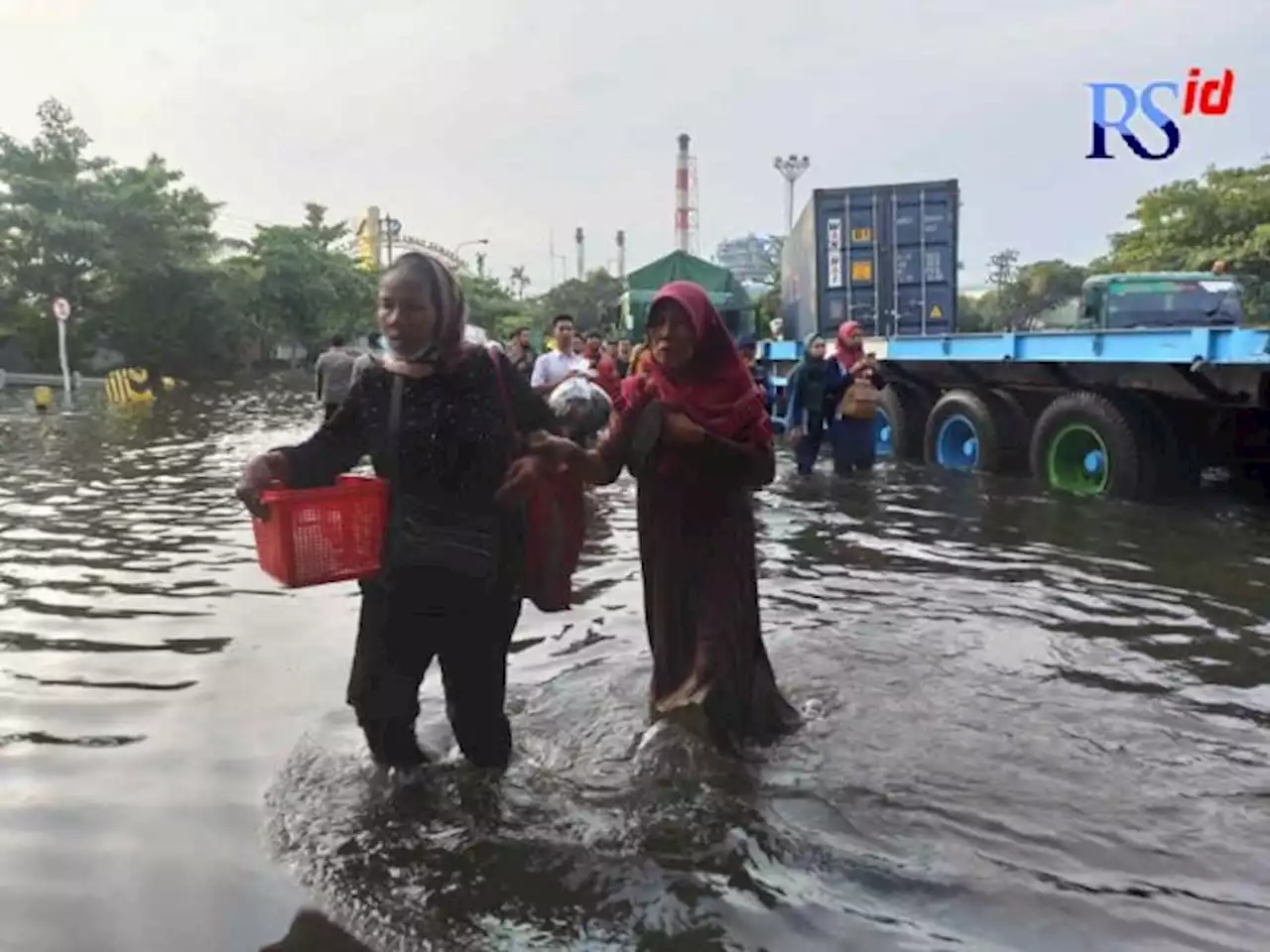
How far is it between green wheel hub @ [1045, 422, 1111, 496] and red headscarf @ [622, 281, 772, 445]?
23.4 feet

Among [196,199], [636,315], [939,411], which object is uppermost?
[196,199]

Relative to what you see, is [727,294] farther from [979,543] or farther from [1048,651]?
[1048,651]

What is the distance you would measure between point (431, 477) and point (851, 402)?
836 centimetres

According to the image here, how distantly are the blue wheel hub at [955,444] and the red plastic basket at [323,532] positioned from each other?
9.69 meters

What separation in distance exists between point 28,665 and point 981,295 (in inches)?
1958

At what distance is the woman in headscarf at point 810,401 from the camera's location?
11.2 metres

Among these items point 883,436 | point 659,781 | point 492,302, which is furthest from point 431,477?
point 492,302

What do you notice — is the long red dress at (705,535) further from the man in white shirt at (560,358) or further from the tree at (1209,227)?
the tree at (1209,227)

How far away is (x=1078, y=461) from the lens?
10641 millimetres

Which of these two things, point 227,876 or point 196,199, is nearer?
point 227,876

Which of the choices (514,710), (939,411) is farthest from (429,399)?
(939,411)

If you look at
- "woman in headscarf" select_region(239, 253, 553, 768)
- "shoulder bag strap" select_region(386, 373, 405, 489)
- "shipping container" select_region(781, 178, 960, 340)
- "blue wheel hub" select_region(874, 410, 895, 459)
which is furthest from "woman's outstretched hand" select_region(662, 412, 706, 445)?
"shipping container" select_region(781, 178, 960, 340)

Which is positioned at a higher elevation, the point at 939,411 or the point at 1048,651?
the point at 939,411

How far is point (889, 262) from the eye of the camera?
1577cm
